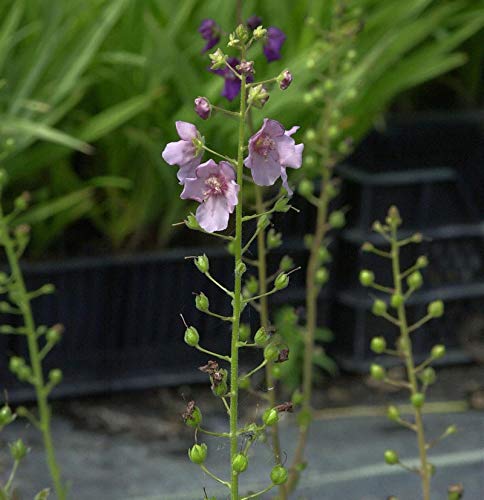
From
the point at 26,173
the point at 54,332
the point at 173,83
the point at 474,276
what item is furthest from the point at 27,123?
the point at 474,276

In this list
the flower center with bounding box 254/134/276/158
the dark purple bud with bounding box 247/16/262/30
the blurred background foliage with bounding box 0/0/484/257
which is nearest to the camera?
the flower center with bounding box 254/134/276/158

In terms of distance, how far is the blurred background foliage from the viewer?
2.76 m

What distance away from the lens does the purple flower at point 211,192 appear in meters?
1.10

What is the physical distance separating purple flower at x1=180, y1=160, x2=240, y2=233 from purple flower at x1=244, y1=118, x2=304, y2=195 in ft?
0.09

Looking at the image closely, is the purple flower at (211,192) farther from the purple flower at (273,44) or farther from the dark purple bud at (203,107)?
the purple flower at (273,44)

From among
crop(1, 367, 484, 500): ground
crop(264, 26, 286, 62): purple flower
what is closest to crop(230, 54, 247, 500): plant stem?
crop(264, 26, 286, 62): purple flower

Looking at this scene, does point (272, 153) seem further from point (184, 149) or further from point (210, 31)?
point (210, 31)

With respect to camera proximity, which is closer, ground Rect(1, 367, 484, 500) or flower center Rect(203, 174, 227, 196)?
flower center Rect(203, 174, 227, 196)

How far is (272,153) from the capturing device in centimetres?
111

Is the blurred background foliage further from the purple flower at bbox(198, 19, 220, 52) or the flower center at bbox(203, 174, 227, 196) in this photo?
the flower center at bbox(203, 174, 227, 196)

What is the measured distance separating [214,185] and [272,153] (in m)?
0.06

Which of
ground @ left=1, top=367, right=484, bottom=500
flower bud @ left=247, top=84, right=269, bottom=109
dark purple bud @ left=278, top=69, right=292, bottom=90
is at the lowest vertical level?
ground @ left=1, top=367, right=484, bottom=500

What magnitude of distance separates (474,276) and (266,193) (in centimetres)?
65

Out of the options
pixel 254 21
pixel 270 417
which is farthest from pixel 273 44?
pixel 270 417
